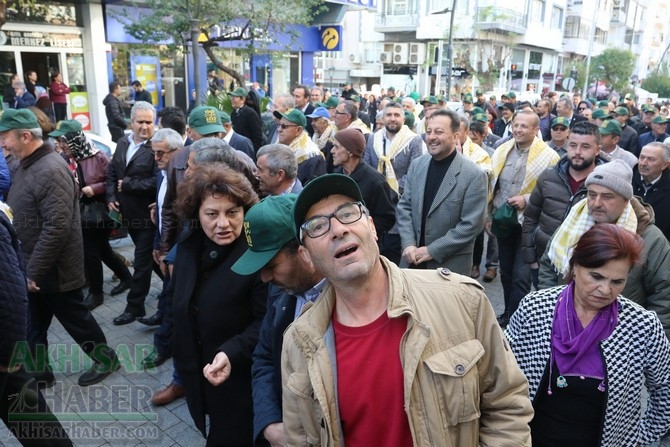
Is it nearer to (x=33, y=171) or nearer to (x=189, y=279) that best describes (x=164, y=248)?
(x=33, y=171)

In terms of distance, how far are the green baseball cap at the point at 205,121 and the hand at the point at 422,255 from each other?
2.54 m

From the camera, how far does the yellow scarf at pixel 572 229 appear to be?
3229mm

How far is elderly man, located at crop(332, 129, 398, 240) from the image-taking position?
4770mm

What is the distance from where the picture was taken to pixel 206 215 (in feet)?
9.46

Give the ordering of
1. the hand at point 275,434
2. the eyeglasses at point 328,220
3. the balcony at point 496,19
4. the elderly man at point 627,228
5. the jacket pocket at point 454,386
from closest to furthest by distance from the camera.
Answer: the jacket pocket at point 454,386, the eyeglasses at point 328,220, the hand at point 275,434, the elderly man at point 627,228, the balcony at point 496,19

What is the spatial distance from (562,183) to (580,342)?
7.91ft

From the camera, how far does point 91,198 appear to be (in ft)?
18.8

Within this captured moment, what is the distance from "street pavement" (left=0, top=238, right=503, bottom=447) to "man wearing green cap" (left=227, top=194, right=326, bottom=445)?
5.64ft

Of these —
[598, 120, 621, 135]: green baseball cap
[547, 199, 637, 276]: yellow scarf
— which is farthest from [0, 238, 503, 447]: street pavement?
[598, 120, 621, 135]: green baseball cap

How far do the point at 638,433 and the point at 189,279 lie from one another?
2.40m

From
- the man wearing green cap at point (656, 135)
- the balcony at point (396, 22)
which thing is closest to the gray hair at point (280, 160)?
the man wearing green cap at point (656, 135)

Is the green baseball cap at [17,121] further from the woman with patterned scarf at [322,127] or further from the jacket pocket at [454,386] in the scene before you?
the woman with patterned scarf at [322,127]

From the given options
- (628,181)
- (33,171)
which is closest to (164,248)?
(33,171)

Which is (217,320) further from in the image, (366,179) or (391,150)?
(391,150)
